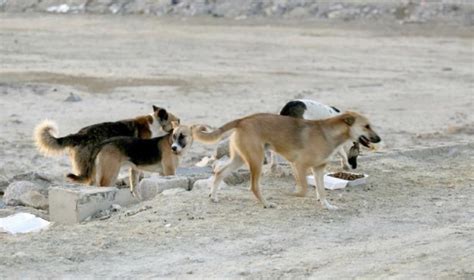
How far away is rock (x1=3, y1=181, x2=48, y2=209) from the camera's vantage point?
12.9m

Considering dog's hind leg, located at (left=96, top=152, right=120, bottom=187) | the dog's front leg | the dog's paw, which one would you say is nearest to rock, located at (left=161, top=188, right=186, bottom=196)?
dog's hind leg, located at (left=96, top=152, right=120, bottom=187)

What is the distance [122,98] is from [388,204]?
11.5m

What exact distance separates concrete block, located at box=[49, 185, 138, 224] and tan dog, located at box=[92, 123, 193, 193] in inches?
41.2

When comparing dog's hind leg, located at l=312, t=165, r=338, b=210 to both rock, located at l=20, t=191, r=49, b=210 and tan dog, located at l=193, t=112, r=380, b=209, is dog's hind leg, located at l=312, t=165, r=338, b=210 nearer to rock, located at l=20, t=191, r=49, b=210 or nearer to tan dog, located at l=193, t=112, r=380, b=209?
tan dog, located at l=193, t=112, r=380, b=209

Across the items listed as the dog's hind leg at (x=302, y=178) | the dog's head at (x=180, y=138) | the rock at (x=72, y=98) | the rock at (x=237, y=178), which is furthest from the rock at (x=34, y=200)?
the rock at (x=72, y=98)

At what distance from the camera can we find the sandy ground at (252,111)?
941 centimetres

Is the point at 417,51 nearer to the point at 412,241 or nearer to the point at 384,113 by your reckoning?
the point at 384,113

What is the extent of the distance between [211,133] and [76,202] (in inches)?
62.2

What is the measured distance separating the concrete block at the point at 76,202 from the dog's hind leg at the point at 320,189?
219cm

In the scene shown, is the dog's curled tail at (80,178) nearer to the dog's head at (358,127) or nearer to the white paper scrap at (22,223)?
the white paper scrap at (22,223)

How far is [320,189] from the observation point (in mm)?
11562

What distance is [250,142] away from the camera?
37.1 feet

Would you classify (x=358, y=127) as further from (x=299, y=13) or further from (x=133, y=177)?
(x=299, y=13)

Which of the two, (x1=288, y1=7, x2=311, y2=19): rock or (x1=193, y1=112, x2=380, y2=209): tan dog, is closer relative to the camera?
(x1=193, y1=112, x2=380, y2=209): tan dog
